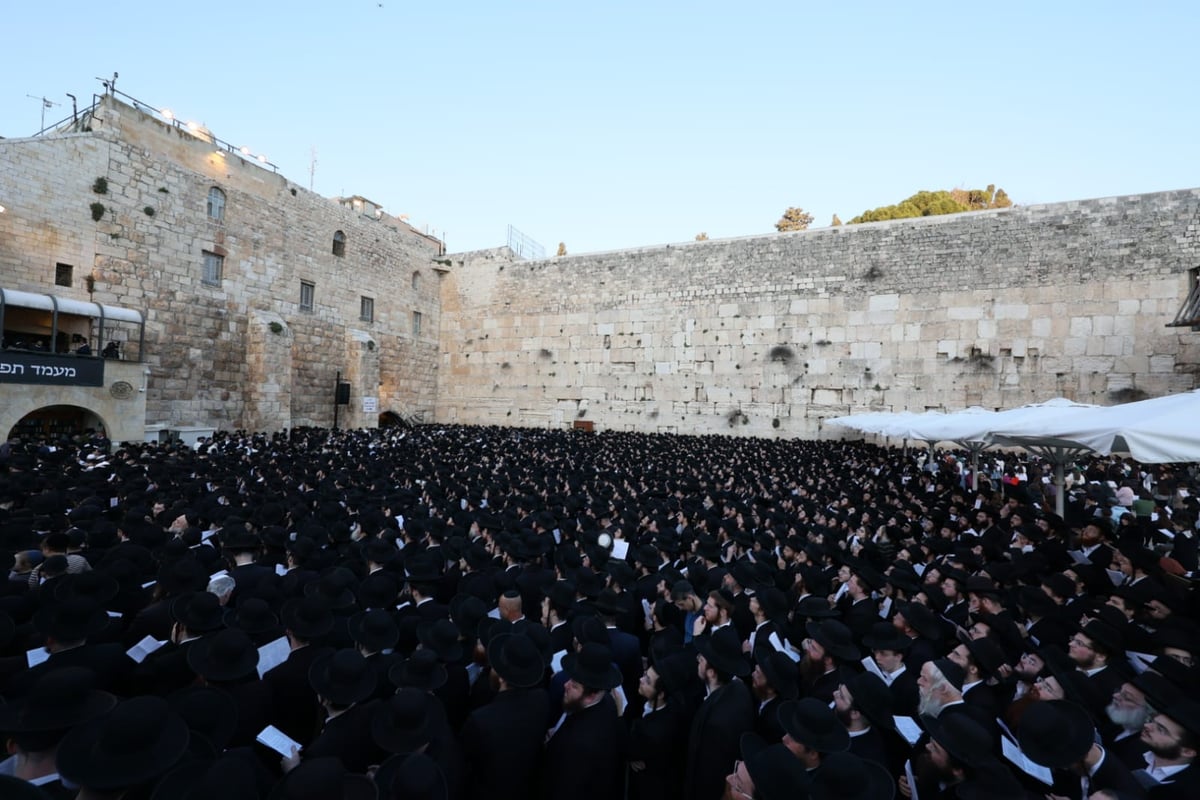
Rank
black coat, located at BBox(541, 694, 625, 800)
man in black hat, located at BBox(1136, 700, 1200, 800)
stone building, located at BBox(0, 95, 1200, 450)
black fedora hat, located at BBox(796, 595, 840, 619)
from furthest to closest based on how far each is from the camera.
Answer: stone building, located at BBox(0, 95, 1200, 450)
black fedora hat, located at BBox(796, 595, 840, 619)
black coat, located at BBox(541, 694, 625, 800)
man in black hat, located at BBox(1136, 700, 1200, 800)

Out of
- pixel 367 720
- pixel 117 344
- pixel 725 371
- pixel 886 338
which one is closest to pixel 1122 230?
pixel 886 338

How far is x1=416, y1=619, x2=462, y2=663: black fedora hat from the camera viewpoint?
9.46 feet

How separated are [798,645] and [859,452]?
13.2 metres

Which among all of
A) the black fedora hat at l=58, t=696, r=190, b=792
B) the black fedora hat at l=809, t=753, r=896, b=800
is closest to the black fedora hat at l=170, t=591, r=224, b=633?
the black fedora hat at l=58, t=696, r=190, b=792

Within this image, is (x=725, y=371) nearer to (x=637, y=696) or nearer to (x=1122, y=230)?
(x=1122, y=230)

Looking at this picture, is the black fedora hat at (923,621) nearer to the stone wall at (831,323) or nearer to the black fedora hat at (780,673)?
the black fedora hat at (780,673)

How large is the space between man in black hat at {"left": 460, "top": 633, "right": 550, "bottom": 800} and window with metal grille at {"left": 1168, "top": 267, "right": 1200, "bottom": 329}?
17.0 m

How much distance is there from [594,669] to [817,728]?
968 millimetres

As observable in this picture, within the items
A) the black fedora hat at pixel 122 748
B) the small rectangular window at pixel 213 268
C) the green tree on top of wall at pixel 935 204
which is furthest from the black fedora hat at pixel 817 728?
the green tree on top of wall at pixel 935 204

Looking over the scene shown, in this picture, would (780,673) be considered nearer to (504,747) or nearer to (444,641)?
(504,747)

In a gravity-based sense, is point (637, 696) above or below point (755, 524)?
below

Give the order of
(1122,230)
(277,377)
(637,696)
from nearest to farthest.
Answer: (637,696) < (1122,230) < (277,377)

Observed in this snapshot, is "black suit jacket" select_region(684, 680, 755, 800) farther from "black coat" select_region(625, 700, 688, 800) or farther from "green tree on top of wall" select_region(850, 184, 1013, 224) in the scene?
"green tree on top of wall" select_region(850, 184, 1013, 224)

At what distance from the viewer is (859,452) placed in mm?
15742
